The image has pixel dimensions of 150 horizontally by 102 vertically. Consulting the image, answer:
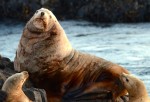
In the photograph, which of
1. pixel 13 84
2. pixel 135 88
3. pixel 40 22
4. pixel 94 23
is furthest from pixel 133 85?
pixel 94 23

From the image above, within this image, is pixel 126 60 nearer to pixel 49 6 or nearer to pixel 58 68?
pixel 58 68

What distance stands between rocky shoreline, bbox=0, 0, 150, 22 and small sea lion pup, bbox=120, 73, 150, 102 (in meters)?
17.7

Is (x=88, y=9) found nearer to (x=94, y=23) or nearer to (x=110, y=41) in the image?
(x=94, y=23)

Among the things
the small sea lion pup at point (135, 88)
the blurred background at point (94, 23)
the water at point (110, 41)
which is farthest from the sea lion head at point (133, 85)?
the blurred background at point (94, 23)

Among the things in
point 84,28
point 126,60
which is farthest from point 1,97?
point 84,28

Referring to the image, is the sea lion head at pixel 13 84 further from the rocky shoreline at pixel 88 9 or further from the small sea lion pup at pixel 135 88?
the rocky shoreline at pixel 88 9

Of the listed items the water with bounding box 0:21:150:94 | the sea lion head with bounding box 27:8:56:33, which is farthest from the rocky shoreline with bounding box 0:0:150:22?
the sea lion head with bounding box 27:8:56:33

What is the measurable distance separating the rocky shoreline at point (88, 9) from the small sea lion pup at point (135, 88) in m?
17.7

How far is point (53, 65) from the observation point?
1232 centimetres

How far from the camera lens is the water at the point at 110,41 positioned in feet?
62.3

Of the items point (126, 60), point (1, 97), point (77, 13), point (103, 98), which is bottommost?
point (77, 13)

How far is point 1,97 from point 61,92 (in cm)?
234

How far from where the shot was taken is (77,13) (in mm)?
30844

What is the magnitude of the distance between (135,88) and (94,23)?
18040mm
